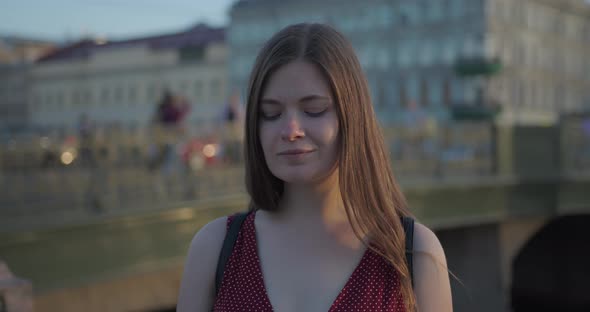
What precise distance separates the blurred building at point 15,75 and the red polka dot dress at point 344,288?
920 centimetres

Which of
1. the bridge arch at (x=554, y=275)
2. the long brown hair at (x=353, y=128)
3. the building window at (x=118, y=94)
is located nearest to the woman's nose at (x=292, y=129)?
the long brown hair at (x=353, y=128)

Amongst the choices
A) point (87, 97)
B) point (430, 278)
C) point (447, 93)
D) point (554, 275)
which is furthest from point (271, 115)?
point (447, 93)

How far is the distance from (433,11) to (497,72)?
5.00 meters

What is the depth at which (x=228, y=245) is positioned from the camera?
212 cm

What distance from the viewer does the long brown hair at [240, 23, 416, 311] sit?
199cm

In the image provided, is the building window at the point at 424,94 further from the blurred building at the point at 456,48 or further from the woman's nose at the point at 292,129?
the woman's nose at the point at 292,129

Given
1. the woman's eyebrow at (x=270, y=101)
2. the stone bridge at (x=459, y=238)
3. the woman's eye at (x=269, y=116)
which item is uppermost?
the woman's eyebrow at (x=270, y=101)

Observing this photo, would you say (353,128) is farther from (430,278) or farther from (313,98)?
(430,278)

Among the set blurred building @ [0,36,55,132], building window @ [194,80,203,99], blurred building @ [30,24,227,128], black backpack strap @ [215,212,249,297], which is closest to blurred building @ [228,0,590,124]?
building window @ [194,80,203,99]

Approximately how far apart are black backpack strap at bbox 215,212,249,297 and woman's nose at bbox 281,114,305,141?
31 cm

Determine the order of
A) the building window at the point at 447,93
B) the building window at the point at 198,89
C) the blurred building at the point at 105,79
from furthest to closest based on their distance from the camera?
the building window at the point at 447,93 → the building window at the point at 198,89 → the blurred building at the point at 105,79

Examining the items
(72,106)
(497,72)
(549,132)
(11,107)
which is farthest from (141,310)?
(497,72)

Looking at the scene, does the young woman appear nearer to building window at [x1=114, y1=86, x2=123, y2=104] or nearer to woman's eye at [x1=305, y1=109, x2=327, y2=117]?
woman's eye at [x1=305, y1=109, x2=327, y2=117]

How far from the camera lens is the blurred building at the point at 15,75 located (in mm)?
10625
